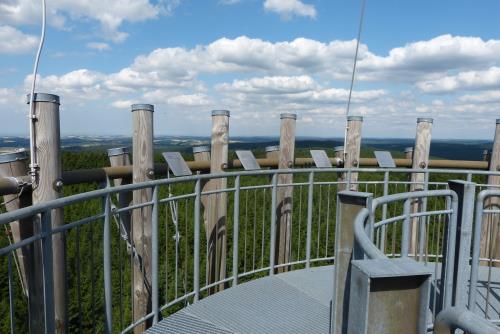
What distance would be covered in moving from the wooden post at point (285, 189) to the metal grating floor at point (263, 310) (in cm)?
81

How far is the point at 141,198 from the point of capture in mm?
4375

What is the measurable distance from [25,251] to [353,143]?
4605mm

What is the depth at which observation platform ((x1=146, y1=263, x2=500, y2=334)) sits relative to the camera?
3777 mm

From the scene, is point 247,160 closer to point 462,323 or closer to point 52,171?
point 52,171

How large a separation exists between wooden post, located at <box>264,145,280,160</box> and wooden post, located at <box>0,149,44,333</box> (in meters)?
3.43

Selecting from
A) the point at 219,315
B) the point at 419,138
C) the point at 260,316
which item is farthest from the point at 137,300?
the point at 419,138

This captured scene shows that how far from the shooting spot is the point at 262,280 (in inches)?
196

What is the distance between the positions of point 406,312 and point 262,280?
3752 mm

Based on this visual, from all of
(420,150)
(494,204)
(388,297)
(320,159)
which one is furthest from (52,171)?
(494,204)

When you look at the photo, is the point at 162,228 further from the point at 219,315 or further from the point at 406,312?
the point at 406,312

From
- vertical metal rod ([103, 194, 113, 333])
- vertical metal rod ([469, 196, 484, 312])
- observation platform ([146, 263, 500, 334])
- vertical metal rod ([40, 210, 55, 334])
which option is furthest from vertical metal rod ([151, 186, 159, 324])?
vertical metal rod ([469, 196, 484, 312])

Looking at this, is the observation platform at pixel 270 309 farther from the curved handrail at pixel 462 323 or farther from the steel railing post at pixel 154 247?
the curved handrail at pixel 462 323

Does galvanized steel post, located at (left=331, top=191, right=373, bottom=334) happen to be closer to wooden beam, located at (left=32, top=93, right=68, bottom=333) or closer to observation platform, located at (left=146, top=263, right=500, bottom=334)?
observation platform, located at (left=146, top=263, right=500, bottom=334)

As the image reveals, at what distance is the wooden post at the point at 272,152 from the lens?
618 cm
